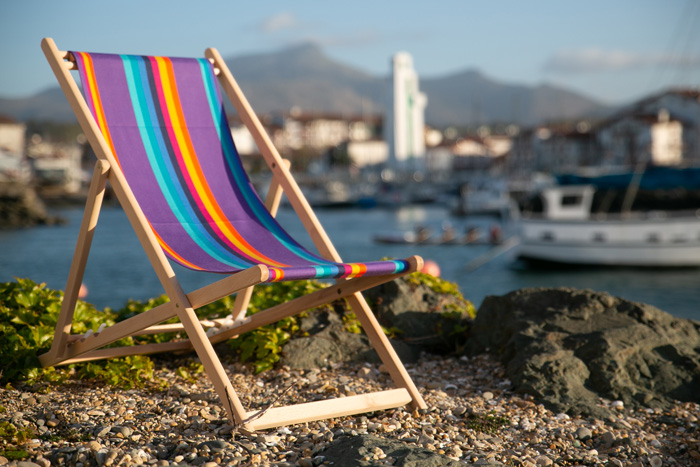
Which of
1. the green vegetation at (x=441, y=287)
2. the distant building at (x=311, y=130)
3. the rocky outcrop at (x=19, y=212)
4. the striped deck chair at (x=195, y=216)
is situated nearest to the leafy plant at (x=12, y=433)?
the striped deck chair at (x=195, y=216)

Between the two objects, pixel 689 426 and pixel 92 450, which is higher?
pixel 92 450

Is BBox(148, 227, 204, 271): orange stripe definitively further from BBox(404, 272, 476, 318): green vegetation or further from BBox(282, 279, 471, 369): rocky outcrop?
BBox(404, 272, 476, 318): green vegetation

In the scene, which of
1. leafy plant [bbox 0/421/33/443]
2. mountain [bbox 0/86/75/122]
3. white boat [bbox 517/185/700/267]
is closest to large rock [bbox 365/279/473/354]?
leafy plant [bbox 0/421/33/443]

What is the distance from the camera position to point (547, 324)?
144 inches

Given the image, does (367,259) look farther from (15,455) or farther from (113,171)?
(15,455)

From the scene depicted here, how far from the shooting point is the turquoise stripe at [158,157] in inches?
120

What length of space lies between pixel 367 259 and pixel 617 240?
7.90 m

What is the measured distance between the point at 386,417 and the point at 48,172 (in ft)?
229

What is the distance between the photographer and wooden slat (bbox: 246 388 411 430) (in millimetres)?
2535

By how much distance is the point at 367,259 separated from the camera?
75.8ft

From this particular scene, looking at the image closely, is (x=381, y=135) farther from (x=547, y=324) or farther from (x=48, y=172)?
(x=547, y=324)

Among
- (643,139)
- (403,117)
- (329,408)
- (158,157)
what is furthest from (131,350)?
(403,117)

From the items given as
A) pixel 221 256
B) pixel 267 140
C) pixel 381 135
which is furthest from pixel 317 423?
pixel 381 135

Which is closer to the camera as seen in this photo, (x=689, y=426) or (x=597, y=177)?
(x=689, y=426)
